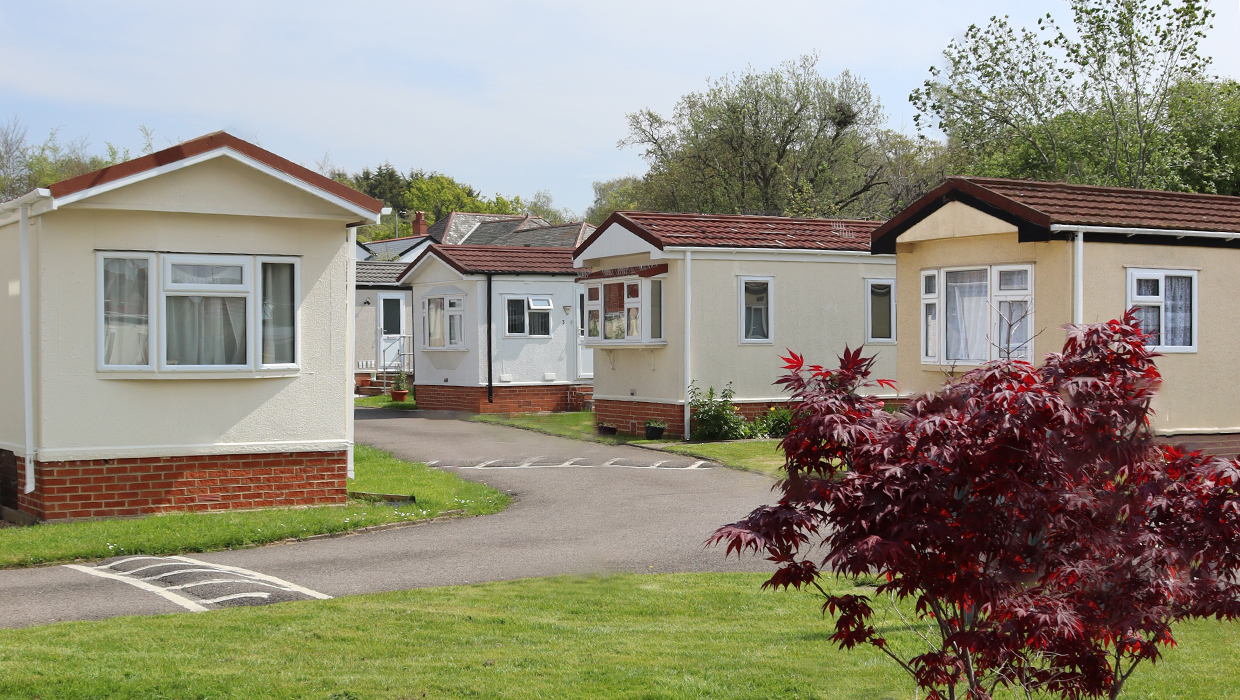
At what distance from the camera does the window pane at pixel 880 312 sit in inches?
819

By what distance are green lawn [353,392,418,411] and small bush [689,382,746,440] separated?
1024 cm

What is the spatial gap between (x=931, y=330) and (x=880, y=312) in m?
4.65

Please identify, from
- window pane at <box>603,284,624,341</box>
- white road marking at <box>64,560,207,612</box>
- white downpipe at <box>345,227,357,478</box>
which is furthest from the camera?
window pane at <box>603,284,624,341</box>

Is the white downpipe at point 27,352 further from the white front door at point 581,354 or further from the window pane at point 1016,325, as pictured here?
the white front door at point 581,354

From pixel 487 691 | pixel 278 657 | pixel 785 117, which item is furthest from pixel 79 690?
pixel 785 117

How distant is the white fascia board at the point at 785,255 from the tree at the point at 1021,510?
1470cm

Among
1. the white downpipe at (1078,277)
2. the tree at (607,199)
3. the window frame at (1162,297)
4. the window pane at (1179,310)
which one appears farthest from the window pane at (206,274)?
the tree at (607,199)

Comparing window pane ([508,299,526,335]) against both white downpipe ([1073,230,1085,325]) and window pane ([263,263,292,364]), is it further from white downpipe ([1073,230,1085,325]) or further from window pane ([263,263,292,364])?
white downpipe ([1073,230,1085,325])

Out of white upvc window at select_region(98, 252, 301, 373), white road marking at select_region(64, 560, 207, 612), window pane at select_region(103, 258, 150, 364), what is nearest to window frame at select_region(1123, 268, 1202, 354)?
white upvc window at select_region(98, 252, 301, 373)

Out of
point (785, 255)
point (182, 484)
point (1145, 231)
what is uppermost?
point (785, 255)

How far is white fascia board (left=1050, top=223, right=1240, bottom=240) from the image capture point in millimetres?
14312

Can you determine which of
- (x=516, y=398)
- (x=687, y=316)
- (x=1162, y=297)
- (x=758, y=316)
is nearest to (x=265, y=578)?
(x=687, y=316)

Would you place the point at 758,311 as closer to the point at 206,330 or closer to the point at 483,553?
the point at 206,330

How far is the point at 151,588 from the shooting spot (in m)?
8.23
